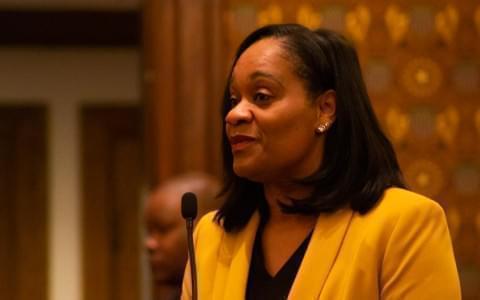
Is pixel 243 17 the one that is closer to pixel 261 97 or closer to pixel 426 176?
pixel 426 176

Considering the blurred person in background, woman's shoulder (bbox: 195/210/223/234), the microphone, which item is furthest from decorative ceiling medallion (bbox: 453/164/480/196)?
the microphone

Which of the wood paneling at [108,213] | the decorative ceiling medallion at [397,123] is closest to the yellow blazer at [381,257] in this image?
the decorative ceiling medallion at [397,123]

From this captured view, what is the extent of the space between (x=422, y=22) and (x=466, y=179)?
67 cm

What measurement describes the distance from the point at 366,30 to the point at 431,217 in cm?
281

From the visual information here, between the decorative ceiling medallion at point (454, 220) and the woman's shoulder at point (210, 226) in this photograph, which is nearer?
the woman's shoulder at point (210, 226)

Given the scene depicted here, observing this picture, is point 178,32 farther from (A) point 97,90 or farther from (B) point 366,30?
(A) point 97,90

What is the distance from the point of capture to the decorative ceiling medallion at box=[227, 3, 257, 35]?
460cm

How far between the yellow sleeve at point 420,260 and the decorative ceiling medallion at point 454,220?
277cm

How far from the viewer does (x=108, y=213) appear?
7.18 meters

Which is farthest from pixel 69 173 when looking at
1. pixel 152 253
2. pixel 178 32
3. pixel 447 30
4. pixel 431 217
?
pixel 431 217

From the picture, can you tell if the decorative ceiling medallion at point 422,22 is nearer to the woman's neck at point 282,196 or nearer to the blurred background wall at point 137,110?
the blurred background wall at point 137,110

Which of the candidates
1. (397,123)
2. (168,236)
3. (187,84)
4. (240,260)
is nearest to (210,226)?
(240,260)

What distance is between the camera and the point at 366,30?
466cm

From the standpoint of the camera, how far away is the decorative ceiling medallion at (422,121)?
4684 millimetres
